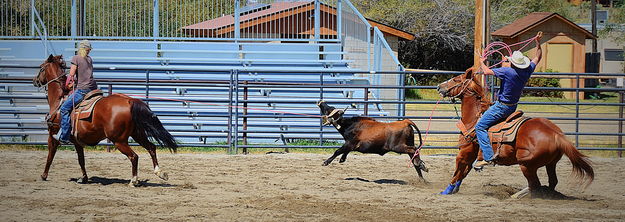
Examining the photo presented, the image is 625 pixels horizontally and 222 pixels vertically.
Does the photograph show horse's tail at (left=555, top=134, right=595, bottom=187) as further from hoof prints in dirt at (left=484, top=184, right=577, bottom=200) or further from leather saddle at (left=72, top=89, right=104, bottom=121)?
leather saddle at (left=72, top=89, right=104, bottom=121)

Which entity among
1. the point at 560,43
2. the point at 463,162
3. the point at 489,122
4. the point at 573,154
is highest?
the point at 560,43

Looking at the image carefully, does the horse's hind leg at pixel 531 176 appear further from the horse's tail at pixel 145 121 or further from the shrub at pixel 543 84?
the shrub at pixel 543 84

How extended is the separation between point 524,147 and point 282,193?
2920 mm

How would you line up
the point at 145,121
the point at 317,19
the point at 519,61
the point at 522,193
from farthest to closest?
the point at 317,19 < the point at 145,121 < the point at 522,193 < the point at 519,61

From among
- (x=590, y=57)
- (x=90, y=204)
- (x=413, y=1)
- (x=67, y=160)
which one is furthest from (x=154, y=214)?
(x=590, y=57)

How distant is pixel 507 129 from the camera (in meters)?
8.41

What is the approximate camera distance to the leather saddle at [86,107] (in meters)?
9.23

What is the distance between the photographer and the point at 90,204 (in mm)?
7836

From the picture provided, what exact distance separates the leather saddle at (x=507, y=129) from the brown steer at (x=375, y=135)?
5.39 ft

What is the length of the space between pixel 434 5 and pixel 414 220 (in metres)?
25.9

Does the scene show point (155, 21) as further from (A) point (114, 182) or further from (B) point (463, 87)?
(B) point (463, 87)

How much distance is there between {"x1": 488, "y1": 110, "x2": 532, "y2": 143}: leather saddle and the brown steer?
1.64m

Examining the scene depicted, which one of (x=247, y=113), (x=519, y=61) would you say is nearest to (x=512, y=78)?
(x=519, y=61)

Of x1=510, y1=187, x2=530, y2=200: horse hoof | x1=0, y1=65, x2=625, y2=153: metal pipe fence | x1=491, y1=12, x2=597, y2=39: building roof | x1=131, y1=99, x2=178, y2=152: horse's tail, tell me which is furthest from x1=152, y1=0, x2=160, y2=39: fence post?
x1=491, y1=12, x2=597, y2=39: building roof
